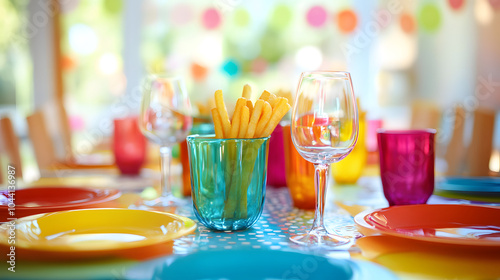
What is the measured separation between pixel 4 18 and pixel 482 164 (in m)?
3.55

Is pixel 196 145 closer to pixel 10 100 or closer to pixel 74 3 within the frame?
pixel 74 3

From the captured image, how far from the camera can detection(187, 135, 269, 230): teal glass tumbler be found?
0.82 m

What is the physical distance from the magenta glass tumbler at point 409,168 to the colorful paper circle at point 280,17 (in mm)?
3064

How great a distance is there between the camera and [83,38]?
4004mm

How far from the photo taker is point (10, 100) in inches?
164

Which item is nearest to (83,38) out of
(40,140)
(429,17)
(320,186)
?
(40,140)

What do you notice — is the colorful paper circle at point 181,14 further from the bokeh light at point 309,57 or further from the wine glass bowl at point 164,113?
the wine glass bowl at point 164,113

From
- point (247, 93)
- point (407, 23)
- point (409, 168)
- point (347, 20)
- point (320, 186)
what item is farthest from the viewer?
point (347, 20)

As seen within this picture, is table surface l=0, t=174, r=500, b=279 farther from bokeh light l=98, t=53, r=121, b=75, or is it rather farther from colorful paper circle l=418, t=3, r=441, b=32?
bokeh light l=98, t=53, r=121, b=75

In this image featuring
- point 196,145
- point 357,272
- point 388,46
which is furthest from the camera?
point 388,46

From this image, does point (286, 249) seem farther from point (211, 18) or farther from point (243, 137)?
point (211, 18)

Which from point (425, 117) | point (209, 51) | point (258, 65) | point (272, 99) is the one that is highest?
point (209, 51)

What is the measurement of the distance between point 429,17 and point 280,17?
1053 mm

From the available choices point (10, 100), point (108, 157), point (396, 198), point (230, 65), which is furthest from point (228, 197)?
point (10, 100)
